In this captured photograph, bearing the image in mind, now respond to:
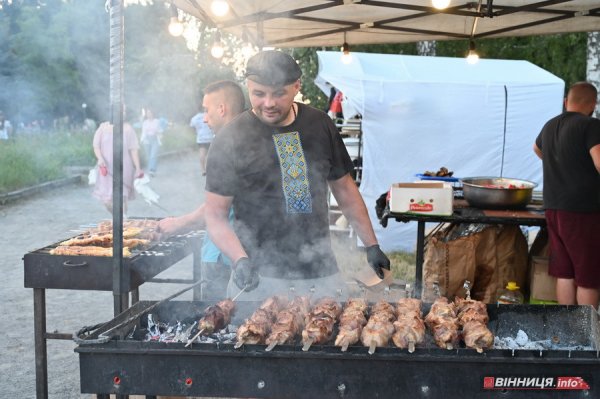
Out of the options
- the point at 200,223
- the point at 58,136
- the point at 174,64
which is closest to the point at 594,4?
the point at 200,223

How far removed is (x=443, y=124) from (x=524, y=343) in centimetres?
612

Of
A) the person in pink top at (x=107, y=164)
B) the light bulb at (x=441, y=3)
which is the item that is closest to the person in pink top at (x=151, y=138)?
the person in pink top at (x=107, y=164)

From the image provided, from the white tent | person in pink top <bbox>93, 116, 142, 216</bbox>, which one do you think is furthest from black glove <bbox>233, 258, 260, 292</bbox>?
person in pink top <bbox>93, 116, 142, 216</bbox>

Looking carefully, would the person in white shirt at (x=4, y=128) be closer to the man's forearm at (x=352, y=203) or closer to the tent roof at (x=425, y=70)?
the tent roof at (x=425, y=70)

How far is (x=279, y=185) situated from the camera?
3.23 m

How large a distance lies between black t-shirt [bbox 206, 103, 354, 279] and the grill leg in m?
1.63

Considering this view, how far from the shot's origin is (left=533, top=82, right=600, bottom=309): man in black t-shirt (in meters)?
4.96

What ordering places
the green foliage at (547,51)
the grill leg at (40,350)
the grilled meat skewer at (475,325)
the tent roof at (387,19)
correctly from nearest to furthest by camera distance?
the grilled meat skewer at (475,325) < the grill leg at (40,350) < the tent roof at (387,19) < the green foliage at (547,51)

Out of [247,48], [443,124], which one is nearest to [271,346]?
[247,48]

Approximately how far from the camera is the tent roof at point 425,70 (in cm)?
853

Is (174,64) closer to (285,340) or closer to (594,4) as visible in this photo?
(594,4)

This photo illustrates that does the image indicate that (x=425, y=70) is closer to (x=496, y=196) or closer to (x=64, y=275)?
(x=496, y=196)

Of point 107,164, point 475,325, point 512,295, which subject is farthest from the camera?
point 107,164

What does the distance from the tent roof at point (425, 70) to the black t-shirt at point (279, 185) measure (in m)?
5.18
